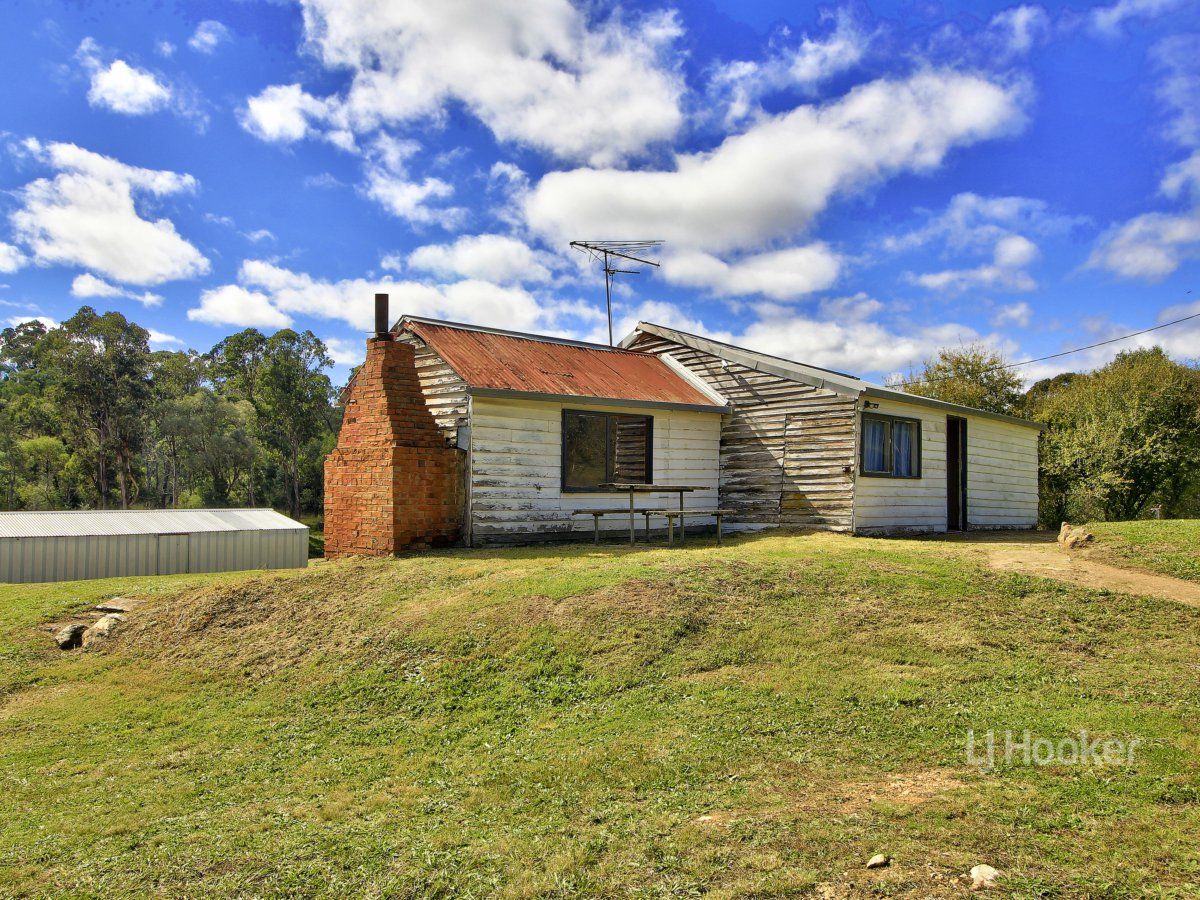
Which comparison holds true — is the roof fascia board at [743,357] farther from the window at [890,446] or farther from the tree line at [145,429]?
the tree line at [145,429]

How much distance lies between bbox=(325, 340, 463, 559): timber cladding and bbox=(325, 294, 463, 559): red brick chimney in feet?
0.05

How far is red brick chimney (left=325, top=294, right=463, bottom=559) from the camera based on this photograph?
1145cm

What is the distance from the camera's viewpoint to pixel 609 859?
3.59m

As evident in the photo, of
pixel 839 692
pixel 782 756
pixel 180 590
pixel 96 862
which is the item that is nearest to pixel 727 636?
pixel 839 692

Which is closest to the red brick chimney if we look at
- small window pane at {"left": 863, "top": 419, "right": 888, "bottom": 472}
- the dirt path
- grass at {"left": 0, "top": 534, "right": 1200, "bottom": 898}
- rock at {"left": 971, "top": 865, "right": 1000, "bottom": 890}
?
grass at {"left": 0, "top": 534, "right": 1200, "bottom": 898}

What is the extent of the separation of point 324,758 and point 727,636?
138 inches

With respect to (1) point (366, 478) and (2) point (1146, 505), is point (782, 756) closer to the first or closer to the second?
(1) point (366, 478)

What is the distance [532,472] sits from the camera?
504 inches

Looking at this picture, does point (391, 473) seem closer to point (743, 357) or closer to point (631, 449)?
point (631, 449)

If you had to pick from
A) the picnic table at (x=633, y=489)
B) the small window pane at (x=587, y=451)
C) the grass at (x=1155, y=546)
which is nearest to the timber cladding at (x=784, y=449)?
the picnic table at (x=633, y=489)

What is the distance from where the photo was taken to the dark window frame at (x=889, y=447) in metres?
13.7

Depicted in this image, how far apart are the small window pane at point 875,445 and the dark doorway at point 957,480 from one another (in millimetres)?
2587

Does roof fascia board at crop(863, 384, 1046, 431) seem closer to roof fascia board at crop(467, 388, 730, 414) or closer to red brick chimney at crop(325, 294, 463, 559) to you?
roof fascia board at crop(467, 388, 730, 414)

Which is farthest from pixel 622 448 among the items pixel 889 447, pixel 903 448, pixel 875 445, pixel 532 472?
pixel 903 448
